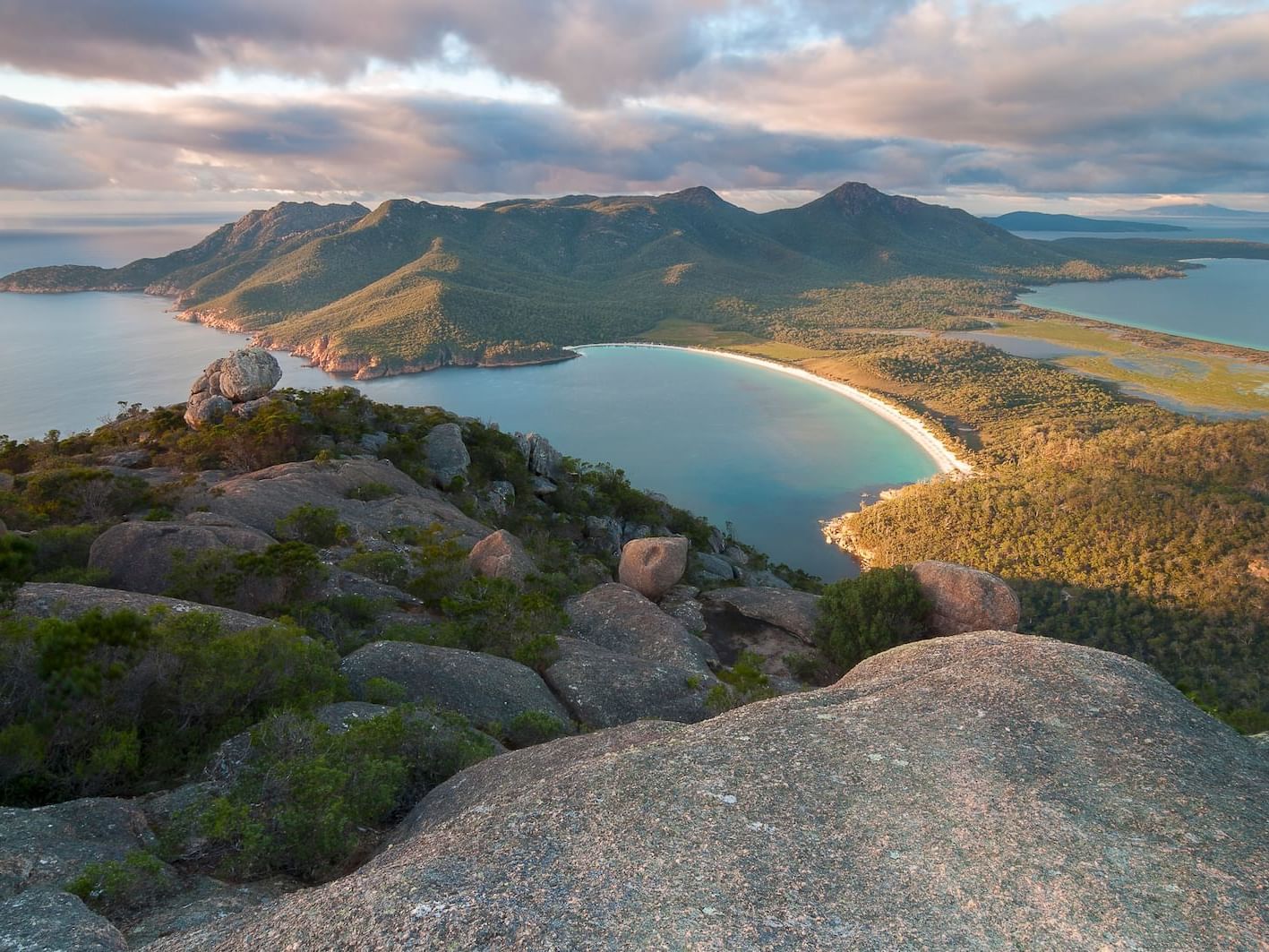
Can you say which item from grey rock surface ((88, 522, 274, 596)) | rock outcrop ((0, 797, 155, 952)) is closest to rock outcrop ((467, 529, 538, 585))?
grey rock surface ((88, 522, 274, 596))

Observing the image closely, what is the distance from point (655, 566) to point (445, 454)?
19050 mm

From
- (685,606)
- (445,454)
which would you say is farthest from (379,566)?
(445,454)

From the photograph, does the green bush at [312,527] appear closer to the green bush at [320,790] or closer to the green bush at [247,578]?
the green bush at [247,578]

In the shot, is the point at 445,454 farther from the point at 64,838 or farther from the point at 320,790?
the point at 64,838

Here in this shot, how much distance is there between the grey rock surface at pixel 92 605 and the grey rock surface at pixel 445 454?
25011 millimetres

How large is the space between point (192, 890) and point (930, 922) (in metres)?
7.91

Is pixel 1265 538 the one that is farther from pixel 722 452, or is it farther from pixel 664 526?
pixel 722 452

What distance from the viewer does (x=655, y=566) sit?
28.0 m

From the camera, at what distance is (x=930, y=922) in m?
6.01

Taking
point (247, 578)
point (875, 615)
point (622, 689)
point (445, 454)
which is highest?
point (247, 578)

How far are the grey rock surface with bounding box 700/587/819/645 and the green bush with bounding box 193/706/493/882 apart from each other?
17.5m

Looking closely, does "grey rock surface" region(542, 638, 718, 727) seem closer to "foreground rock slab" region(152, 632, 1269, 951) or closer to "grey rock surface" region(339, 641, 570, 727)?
"grey rock surface" region(339, 641, 570, 727)

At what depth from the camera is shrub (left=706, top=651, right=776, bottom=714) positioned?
1518 centimetres

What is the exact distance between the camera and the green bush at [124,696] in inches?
368
